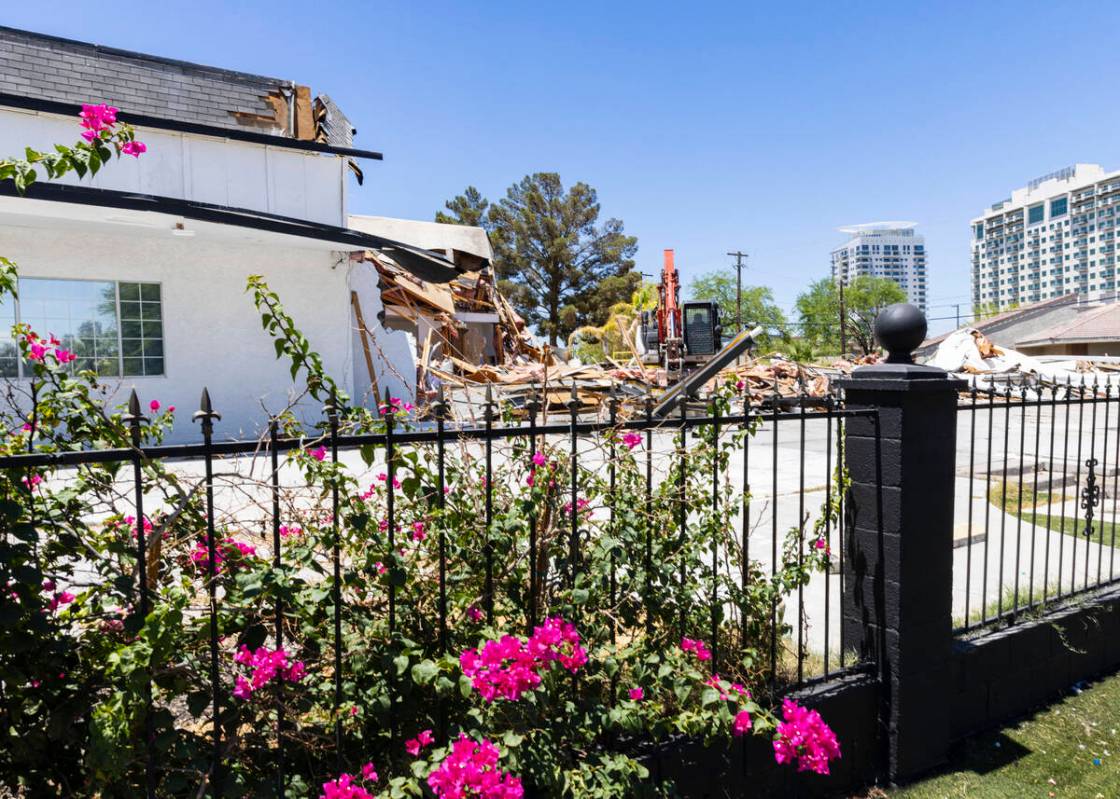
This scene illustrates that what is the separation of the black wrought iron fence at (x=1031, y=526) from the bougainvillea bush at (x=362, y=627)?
163 cm

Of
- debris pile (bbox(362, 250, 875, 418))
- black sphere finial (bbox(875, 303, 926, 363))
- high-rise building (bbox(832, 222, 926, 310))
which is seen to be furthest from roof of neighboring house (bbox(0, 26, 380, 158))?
high-rise building (bbox(832, 222, 926, 310))

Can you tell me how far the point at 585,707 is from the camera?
233 centimetres

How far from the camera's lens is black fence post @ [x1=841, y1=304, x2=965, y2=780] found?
9.64ft

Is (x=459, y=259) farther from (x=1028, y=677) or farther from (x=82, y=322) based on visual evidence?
(x=1028, y=677)

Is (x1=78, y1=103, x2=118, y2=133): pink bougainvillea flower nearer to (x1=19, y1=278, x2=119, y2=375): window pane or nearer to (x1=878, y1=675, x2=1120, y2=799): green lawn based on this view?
(x1=878, y1=675, x2=1120, y2=799): green lawn

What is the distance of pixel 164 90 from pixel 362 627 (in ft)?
43.6

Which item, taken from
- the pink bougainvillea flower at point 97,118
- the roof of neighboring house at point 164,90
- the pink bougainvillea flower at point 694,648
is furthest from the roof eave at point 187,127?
the pink bougainvillea flower at point 694,648

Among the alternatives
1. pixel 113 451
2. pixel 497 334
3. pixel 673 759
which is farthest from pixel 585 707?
pixel 497 334

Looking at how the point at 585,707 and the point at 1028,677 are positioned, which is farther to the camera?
the point at 1028,677

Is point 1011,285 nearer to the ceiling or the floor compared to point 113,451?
nearer to the ceiling

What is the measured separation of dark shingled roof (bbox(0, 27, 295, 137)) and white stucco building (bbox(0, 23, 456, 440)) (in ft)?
0.08

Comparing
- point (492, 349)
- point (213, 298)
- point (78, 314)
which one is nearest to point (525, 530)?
point (213, 298)

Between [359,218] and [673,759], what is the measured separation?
2436 cm

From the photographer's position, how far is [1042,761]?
3137 mm
